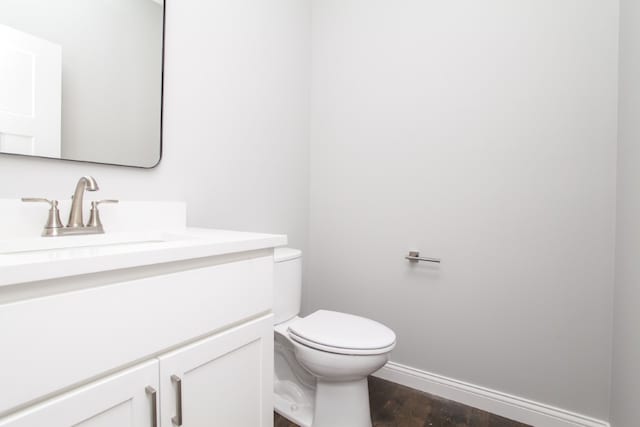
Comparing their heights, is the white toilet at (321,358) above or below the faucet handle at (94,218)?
A: below

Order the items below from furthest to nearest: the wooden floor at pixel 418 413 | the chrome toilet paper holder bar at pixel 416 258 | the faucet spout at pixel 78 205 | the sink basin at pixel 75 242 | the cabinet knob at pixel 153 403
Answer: the chrome toilet paper holder bar at pixel 416 258 < the wooden floor at pixel 418 413 < the faucet spout at pixel 78 205 < the sink basin at pixel 75 242 < the cabinet knob at pixel 153 403

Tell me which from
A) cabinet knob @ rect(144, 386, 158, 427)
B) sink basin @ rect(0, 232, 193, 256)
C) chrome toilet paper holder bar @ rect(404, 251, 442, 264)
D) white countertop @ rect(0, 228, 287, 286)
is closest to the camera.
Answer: white countertop @ rect(0, 228, 287, 286)

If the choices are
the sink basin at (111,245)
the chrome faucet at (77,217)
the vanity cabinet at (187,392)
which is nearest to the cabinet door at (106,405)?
the vanity cabinet at (187,392)

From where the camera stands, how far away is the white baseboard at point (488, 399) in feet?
4.38

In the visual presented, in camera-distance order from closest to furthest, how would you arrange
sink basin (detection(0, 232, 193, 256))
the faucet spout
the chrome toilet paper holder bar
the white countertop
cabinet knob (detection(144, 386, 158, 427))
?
the white countertop → cabinet knob (detection(144, 386, 158, 427)) → sink basin (detection(0, 232, 193, 256)) → the faucet spout → the chrome toilet paper holder bar

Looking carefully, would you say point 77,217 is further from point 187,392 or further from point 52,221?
point 187,392

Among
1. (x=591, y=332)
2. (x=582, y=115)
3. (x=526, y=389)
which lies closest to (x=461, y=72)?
(x=582, y=115)

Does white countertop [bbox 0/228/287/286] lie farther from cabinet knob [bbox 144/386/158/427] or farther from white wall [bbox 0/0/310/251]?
cabinet knob [bbox 144/386/158/427]

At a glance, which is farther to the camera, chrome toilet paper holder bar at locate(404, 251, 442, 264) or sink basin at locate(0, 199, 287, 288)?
chrome toilet paper holder bar at locate(404, 251, 442, 264)

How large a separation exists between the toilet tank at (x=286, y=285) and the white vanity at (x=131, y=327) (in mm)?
352

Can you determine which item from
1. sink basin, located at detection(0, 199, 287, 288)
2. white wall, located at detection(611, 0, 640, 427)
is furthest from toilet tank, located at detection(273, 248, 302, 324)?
white wall, located at detection(611, 0, 640, 427)

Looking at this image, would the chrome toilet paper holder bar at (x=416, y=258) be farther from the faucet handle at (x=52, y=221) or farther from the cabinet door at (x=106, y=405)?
the faucet handle at (x=52, y=221)

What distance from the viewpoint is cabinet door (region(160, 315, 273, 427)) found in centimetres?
75

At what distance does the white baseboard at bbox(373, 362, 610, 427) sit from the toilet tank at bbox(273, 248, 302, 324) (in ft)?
2.29
